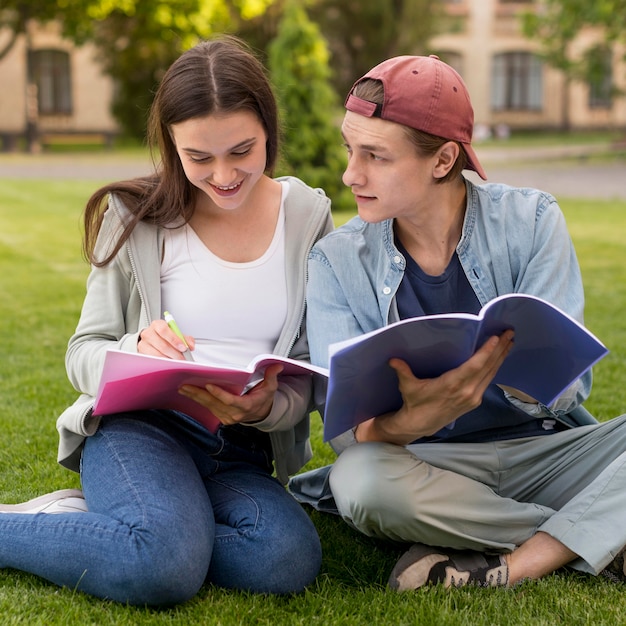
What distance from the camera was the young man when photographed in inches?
91.4

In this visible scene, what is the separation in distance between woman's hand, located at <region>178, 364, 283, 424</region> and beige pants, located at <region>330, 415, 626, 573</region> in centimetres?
26

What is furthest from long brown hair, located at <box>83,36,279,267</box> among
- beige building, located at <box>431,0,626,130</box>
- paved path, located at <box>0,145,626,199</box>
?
beige building, located at <box>431,0,626,130</box>

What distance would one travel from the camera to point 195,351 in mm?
2547

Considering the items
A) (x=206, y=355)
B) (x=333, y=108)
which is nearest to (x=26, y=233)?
(x=333, y=108)

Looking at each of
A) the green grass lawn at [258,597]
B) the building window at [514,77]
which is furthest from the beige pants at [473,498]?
the building window at [514,77]

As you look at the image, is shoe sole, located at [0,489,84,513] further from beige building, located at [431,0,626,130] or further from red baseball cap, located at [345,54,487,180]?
beige building, located at [431,0,626,130]

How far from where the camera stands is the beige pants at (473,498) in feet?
7.72

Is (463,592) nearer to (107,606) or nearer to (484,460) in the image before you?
(484,460)

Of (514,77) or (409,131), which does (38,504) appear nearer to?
(409,131)

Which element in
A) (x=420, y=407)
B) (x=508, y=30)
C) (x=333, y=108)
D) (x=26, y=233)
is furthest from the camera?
(x=508, y=30)

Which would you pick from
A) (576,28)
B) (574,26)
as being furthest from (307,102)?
(576,28)

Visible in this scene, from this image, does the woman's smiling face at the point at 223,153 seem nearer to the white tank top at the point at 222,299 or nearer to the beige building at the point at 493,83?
the white tank top at the point at 222,299

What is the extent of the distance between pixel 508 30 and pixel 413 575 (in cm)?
3194

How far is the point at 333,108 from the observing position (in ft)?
38.7
